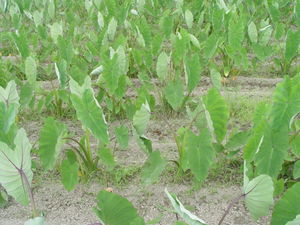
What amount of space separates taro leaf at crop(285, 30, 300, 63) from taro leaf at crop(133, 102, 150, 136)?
0.99 meters

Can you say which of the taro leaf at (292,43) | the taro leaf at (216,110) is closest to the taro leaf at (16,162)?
the taro leaf at (216,110)

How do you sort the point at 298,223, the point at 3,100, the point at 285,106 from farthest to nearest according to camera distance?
the point at 3,100 → the point at 285,106 → the point at 298,223

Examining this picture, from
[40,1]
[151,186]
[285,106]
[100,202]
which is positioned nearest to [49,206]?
[151,186]

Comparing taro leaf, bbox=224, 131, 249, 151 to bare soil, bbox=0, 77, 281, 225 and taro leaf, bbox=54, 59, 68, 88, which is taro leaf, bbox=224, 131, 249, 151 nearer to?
bare soil, bbox=0, 77, 281, 225

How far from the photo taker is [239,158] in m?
1.74

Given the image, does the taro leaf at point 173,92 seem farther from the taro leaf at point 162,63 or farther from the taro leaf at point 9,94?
the taro leaf at point 9,94

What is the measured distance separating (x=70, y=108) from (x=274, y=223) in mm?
1205

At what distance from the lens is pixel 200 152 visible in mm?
1381

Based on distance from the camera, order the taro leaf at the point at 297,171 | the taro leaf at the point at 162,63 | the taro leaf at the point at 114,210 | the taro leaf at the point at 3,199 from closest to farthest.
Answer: the taro leaf at the point at 114,210
the taro leaf at the point at 297,171
the taro leaf at the point at 3,199
the taro leaf at the point at 162,63

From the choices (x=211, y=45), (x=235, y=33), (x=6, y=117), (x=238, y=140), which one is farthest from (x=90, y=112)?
(x=235, y=33)

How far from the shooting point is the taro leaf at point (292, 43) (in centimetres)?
214

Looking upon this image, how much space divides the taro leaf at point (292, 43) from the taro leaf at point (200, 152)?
99cm

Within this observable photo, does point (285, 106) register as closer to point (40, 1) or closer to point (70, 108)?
point (70, 108)

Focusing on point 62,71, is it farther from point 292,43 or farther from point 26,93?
point 292,43
